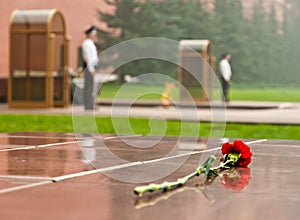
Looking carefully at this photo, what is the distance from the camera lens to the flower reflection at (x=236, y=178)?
2748mm

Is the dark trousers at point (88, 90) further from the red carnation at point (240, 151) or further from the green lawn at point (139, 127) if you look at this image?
the red carnation at point (240, 151)

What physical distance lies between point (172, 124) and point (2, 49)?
827 inches

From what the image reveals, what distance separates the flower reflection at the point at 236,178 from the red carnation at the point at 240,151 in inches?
1.1

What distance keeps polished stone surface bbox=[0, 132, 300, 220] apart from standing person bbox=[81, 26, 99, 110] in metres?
10.1

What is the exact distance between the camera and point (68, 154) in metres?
3.95

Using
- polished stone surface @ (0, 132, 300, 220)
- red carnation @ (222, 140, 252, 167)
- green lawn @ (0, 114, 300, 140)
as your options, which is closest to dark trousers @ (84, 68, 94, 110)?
green lawn @ (0, 114, 300, 140)

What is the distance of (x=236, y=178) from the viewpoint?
9.87 ft

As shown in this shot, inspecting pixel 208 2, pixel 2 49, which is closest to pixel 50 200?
pixel 2 49

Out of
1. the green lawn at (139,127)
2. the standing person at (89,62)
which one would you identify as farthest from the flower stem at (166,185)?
the standing person at (89,62)

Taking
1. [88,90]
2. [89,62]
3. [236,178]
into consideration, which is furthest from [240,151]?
[88,90]

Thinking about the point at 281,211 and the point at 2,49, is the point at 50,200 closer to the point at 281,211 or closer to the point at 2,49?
the point at 281,211

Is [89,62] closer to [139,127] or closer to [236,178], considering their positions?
[139,127]

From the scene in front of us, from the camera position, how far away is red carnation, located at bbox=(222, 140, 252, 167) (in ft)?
11.0

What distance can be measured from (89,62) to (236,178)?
38.2 feet
